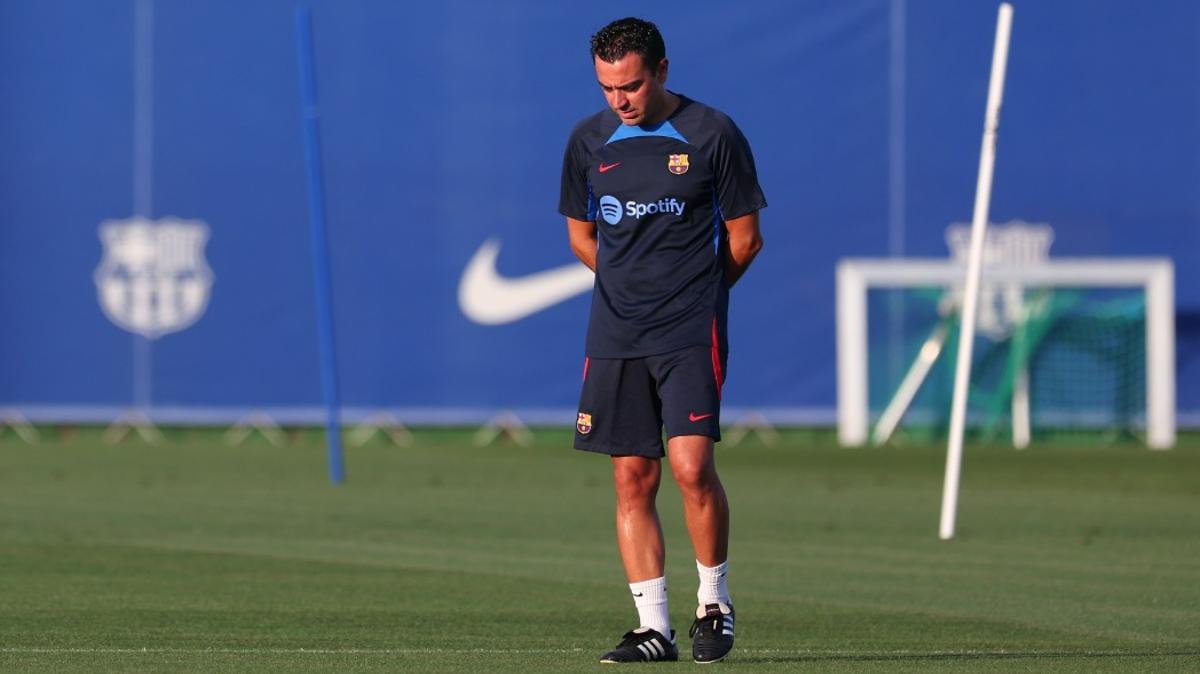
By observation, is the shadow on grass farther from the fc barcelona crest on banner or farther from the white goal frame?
the fc barcelona crest on banner

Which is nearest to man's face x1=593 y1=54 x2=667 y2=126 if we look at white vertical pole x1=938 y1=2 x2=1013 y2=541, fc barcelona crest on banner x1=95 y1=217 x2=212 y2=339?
white vertical pole x1=938 y1=2 x2=1013 y2=541

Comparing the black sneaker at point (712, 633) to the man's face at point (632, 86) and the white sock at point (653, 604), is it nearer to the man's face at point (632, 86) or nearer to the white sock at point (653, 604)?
the white sock at point (653, 604)

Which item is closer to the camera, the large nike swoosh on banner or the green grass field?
the green grass field

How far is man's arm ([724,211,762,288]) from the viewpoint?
644 centimetres

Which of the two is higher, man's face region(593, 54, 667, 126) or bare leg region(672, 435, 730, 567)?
man's face region(593, 54, 667, 126)

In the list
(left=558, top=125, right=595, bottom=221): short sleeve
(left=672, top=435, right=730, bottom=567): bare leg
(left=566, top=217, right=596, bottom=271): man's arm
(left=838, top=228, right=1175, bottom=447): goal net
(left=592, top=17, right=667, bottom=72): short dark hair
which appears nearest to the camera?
(left=592, top=17, right=667, bottom=72): short dark hair

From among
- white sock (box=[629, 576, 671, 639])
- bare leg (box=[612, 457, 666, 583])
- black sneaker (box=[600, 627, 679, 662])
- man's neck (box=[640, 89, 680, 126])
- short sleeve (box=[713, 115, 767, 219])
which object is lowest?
black sneaker (box=[600, 627, 679, 662])

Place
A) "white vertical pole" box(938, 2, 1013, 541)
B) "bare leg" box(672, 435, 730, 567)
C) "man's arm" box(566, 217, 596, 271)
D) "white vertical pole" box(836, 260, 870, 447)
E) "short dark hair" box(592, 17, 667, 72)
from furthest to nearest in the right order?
1. "white vertical pole" box(836, 260, 870, 447)
2. "white vertical pole" box(938, 2, 1013, 541)
3. "man's arm" box(566, 217, 596, 271)
4. "bare leg" box(672, 435, 730, 567)
5. "short dark hair" box(592, 17, 667, 72)

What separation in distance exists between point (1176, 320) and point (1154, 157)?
141 cm

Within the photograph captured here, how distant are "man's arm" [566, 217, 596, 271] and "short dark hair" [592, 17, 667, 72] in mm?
566

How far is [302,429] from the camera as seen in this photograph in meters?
20.3

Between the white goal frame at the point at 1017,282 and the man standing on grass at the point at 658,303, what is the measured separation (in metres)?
12.9

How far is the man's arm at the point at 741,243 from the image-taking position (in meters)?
6.44

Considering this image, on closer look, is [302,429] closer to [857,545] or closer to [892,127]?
[892,127]
